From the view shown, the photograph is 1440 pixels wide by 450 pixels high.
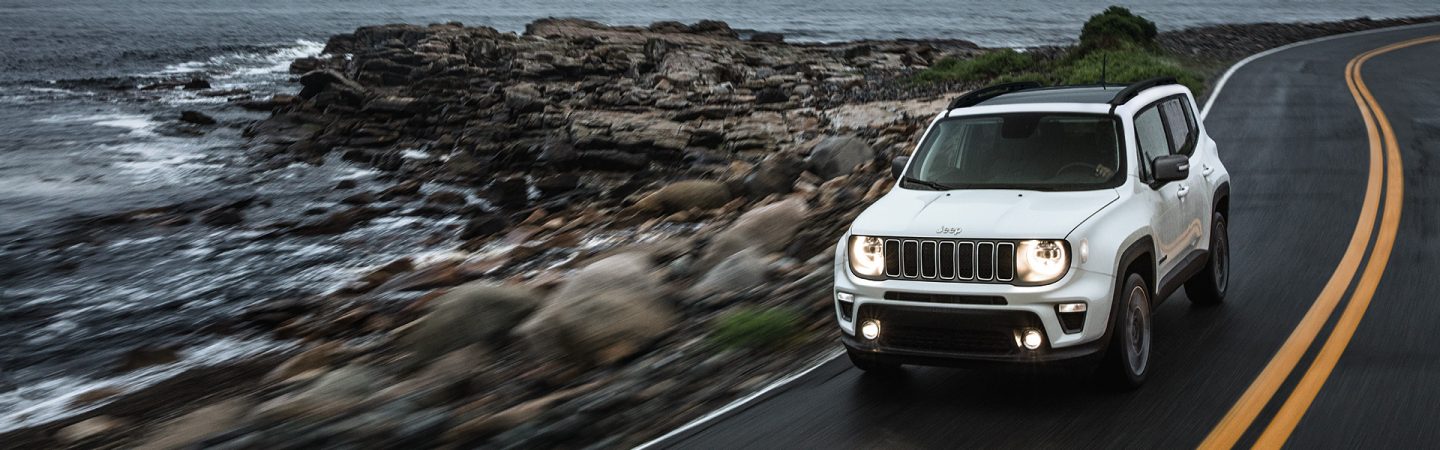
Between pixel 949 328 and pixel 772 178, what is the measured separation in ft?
39.3

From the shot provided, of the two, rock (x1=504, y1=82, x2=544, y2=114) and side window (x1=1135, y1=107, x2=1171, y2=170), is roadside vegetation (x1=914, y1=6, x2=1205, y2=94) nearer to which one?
rock (x1=504, y1=82, x2=544, y2=114)

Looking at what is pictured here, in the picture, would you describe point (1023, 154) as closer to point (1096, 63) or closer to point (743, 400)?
point (743, 400)

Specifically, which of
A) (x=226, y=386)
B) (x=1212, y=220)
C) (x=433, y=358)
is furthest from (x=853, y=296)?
(x=226, y=386)

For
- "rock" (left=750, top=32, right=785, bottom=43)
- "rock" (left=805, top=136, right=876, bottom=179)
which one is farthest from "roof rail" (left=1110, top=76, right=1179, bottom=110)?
"rock" (left=750, top=32, right=785, bottom=43)

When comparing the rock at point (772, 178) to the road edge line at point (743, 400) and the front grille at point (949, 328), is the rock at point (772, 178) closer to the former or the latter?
the road edge line at point (743, 400)

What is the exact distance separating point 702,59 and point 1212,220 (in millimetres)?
37734

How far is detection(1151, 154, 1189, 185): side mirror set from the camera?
682 centimetres

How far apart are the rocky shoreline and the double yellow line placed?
2776 millimetres

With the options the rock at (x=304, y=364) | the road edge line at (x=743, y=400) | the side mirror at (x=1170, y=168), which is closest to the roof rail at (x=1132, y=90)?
the side mirror at (x=1170, y=168)

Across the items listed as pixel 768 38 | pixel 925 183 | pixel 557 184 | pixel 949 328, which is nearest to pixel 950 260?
pixel 949 328

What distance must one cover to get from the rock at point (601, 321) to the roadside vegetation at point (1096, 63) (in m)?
19.1

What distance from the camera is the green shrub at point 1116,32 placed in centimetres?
3500

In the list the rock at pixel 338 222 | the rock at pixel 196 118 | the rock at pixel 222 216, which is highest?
the rock at pixel 338 222

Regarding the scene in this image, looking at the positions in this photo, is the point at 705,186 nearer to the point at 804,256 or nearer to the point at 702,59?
the point at 804,256
